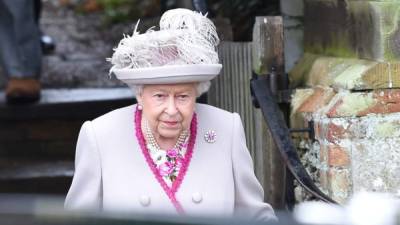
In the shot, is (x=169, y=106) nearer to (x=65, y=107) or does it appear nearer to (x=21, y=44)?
(x=65, y=107)

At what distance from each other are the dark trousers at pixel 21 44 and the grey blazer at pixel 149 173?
11.7 feet

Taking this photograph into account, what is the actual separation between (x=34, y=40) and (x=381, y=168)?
3261 mm

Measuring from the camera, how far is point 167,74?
10.7 ft

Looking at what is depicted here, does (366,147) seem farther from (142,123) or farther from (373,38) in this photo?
(142,123)

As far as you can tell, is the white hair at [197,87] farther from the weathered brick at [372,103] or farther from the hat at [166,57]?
the weathered brick at [372,103]

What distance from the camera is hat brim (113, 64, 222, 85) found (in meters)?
3.26

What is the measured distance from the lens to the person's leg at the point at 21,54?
693 cm

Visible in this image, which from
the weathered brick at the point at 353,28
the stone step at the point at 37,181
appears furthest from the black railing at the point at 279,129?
the stone step at the point at 37,181

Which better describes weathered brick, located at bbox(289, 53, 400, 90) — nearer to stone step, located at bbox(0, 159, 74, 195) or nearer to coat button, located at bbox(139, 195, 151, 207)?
coat button, located at bbox(139, 195, 151, 207)

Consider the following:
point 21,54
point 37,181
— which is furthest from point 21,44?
point 37,181

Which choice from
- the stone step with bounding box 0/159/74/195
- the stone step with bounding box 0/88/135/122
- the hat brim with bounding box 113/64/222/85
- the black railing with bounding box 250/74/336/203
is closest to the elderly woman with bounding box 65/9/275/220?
the hat brim with bounding box 113/64/222/85

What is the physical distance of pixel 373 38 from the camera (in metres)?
4.35

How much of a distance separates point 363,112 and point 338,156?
202 millimetres

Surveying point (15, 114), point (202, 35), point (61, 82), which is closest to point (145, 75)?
point (202, 35)
